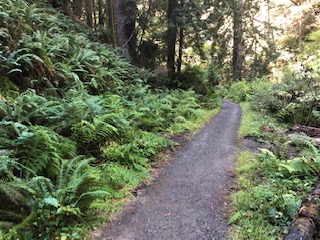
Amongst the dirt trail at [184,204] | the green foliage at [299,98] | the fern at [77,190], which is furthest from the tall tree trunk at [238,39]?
the fern at [77,190]

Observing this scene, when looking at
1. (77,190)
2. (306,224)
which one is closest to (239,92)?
(306,224)

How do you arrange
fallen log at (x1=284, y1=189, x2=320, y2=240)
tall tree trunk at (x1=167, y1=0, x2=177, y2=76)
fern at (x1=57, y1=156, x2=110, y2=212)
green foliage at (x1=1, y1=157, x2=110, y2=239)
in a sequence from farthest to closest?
1. tall tree trunk at (x1=167, y1=0, x2=177, y2=76)
2. fern at (x1=57, y1=156, x2=110, y2=212)
3. fallen log at (x1=284, y1=189, x2=320, y2=240)
4. green foliage at (x1=1, y1=157, x2=110, y2=239)

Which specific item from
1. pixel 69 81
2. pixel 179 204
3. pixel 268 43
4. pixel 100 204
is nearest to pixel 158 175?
pixel 179 204

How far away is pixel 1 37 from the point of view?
5.58m

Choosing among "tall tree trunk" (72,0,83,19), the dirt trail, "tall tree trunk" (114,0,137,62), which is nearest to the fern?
the dirt trail

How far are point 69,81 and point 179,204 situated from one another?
13.9 ft

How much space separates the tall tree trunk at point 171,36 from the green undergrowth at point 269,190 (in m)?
6.93

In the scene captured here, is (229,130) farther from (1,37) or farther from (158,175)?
(1,37)

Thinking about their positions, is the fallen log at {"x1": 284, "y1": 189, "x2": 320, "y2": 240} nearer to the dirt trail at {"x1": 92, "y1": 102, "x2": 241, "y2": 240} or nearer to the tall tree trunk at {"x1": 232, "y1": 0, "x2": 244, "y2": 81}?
the dirt trail at {"x1": 92, "y1": 102, "x2": 241, "y2": 240}

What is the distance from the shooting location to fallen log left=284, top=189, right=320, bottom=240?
2828 millimetres

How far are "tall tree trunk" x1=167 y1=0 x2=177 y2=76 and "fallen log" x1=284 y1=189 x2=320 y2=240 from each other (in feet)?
29.2

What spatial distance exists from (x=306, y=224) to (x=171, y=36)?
404 inches

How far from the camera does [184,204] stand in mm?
3791

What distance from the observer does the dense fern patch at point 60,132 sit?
9.41ft
